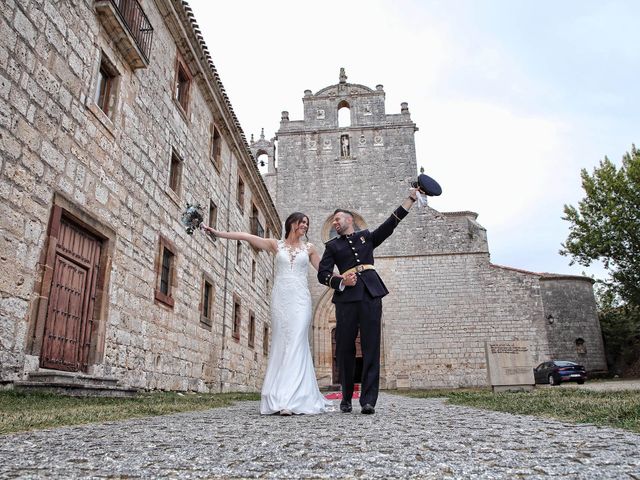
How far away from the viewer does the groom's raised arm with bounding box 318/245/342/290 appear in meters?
4.48

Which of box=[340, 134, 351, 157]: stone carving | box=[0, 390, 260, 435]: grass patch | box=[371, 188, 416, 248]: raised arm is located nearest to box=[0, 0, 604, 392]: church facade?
box=[0, 390, 260, 435]: grass patch

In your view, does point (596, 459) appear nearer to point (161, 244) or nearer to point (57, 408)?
point (57, 408)

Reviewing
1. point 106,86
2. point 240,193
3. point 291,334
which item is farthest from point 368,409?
point 240,193

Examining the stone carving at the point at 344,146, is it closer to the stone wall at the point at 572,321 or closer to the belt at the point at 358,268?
the stone wall at the point at 572,321

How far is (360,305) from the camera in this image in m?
4.48

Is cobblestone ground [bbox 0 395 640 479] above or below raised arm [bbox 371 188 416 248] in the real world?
below

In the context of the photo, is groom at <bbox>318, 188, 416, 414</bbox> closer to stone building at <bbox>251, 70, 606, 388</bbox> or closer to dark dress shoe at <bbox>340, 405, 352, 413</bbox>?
dark dress shoe at <bbox>340, 405, 352, 413</bbox>

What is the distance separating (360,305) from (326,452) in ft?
8.46

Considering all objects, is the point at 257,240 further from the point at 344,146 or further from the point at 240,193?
the point at 344,146

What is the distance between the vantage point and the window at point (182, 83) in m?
10.5

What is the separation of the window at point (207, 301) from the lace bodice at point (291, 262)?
6.74 metres

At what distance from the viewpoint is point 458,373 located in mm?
20156

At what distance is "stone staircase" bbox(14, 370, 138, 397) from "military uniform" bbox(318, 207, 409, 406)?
9.78 feet

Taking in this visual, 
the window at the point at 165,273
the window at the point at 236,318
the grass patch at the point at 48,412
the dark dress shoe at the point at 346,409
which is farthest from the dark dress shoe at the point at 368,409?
the window at the point at 236,318
